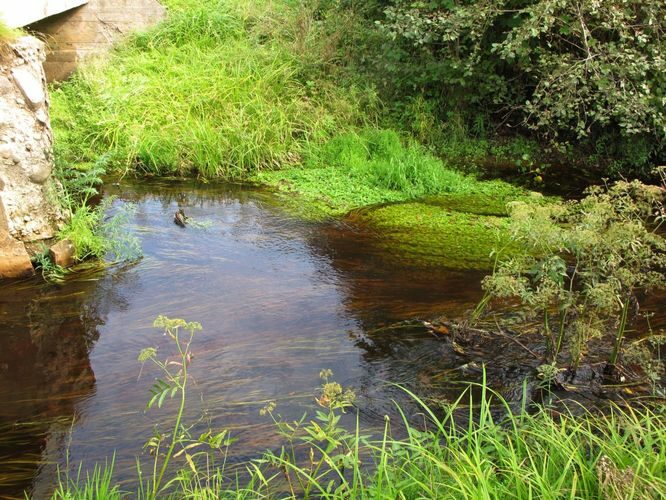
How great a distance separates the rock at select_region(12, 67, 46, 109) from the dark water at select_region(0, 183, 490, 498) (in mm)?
1421

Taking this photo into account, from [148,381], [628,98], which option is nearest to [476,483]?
[148,381]

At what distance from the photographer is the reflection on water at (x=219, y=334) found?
3.71m

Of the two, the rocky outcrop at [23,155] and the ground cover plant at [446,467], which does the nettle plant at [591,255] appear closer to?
the ground cover plant at [446,467]

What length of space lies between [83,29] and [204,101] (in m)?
2.87

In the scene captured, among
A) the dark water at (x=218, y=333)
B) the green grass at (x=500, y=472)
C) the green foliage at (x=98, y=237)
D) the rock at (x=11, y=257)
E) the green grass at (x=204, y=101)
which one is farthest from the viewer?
the green grass at (x=204, y=101)

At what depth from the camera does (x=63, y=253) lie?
5.77m

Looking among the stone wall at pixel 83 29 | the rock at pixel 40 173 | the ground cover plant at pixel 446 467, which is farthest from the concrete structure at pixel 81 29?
the ground cover plant at pixel 446 467

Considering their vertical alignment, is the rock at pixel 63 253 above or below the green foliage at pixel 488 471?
above

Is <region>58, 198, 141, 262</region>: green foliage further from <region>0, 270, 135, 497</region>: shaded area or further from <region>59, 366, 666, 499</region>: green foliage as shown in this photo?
<region>59, 366, 666, 499</region>: green foliage

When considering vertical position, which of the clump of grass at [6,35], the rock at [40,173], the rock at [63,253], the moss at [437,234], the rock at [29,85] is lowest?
the moss at [437,234]

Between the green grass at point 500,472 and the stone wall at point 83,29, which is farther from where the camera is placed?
the stone wall at point 83,29

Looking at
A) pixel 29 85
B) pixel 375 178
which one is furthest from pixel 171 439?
pixel 375 178

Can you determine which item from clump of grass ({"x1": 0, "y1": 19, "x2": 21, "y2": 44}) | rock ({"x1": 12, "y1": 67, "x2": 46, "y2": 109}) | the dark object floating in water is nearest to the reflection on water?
the dark object floating in water

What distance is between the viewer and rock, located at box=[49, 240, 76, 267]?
5.71 metres
